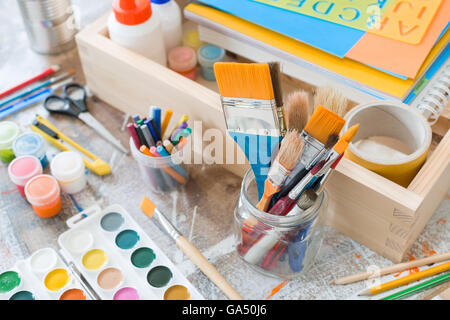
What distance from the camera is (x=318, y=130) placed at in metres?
0.53

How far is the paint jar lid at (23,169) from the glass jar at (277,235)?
288 mm

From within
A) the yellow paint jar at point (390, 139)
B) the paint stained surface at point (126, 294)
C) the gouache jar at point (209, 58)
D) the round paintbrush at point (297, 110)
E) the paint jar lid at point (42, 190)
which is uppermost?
the round paintbrush at point (297, 110)

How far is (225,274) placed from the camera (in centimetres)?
66

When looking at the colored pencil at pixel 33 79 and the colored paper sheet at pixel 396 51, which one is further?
the colored pencil at pixel 33 79

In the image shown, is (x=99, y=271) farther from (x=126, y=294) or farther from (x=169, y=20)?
(x=169, y=20)

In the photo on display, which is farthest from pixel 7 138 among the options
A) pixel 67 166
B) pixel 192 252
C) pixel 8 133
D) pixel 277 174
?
pixel 277 174

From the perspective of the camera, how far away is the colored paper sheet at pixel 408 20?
701 mm

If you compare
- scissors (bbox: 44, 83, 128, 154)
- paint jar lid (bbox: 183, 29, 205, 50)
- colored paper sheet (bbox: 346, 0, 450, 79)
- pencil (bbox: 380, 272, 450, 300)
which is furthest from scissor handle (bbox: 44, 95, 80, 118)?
pencil (bbox: 380, 272, 450, 300)

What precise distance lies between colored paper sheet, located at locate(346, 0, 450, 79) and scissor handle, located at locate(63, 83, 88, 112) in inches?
16.2

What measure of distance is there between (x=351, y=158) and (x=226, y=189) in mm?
188

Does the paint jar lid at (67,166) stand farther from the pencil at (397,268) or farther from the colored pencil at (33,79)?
the pencil at (397,268)

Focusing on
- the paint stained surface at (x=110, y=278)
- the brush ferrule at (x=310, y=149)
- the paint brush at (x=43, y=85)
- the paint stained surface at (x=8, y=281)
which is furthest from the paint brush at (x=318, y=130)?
the paint brush at (x=43, y=85)

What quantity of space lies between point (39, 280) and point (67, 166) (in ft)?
0.53

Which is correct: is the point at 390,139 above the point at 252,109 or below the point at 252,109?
below
